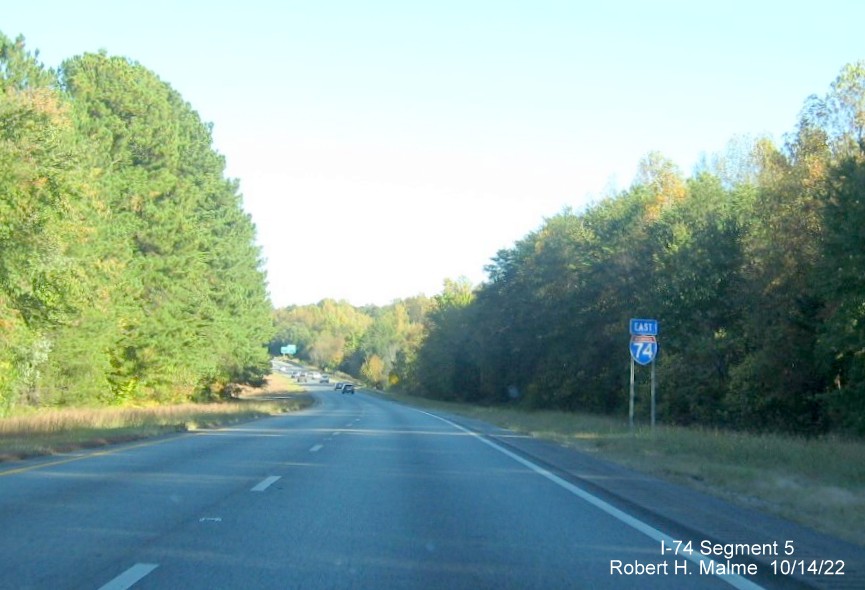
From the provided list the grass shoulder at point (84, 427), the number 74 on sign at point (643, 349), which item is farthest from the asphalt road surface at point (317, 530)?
the number 74 on sign at point (643, 349)

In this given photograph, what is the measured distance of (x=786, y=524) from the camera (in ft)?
36.6

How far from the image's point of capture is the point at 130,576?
26.2 ft

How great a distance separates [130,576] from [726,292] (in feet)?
120

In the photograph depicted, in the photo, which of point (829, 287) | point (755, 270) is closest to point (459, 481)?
point (829, 287)

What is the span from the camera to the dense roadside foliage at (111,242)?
90.5 ft

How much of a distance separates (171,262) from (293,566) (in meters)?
43.1

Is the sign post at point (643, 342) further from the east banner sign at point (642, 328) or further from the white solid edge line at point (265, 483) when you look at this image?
the white solid edge line at point (265, 483)

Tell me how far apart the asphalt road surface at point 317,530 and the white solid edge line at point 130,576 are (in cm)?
3

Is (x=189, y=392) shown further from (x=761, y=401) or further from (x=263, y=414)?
(x=761, y=401)

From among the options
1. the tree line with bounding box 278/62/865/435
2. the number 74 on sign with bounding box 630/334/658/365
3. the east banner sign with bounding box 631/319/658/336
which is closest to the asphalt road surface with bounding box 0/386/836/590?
the number 74 on sign with bounding box 630/334/658/365

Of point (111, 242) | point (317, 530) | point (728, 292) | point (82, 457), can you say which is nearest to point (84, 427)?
point (82, 457)

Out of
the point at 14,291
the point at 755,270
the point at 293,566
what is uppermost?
the point at 755,270

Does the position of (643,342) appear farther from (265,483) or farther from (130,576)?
(130,576)

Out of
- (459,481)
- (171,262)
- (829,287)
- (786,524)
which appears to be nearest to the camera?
(786,524)
